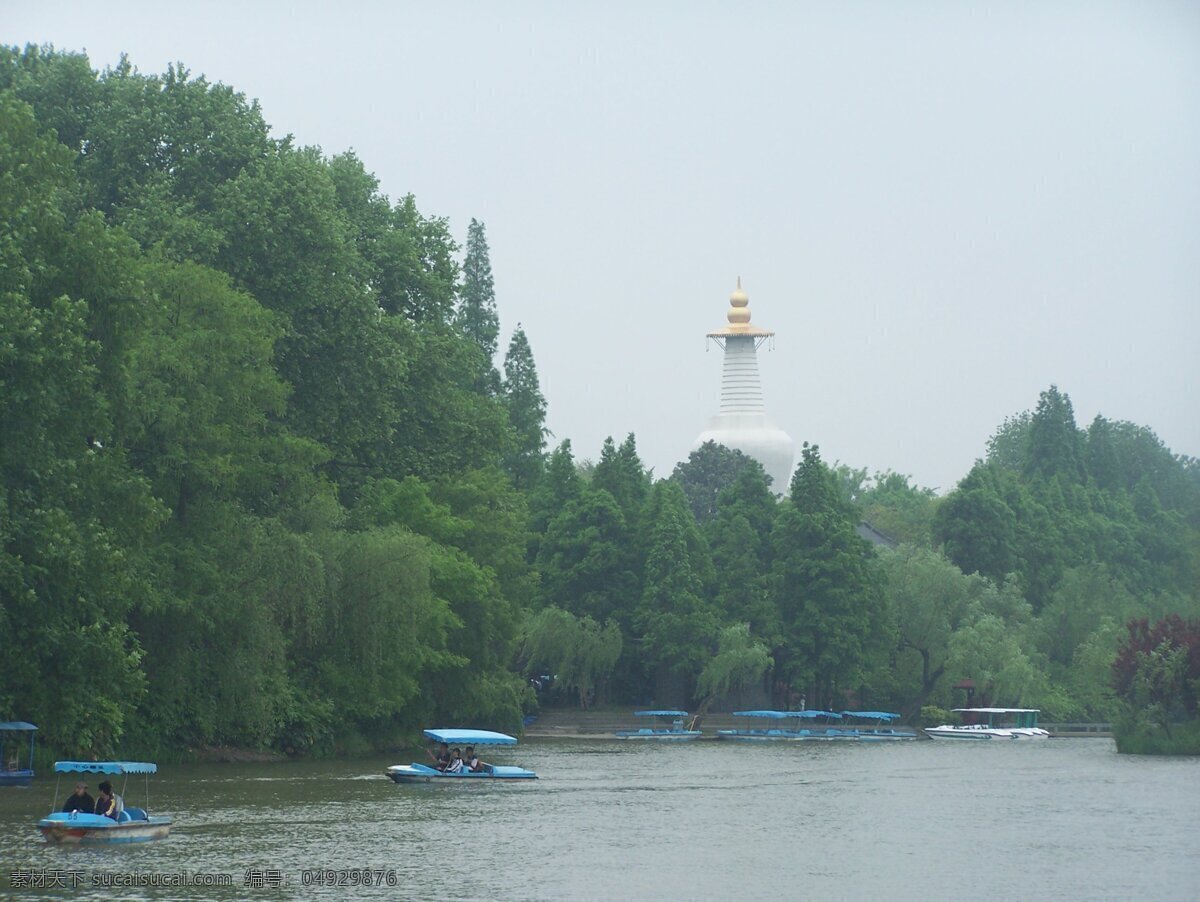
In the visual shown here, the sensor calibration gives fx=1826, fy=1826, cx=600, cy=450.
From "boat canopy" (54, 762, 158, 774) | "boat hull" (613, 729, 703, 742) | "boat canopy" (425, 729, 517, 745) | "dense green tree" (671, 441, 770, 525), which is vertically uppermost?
"dense green tree" (671, 441, 770, 525)

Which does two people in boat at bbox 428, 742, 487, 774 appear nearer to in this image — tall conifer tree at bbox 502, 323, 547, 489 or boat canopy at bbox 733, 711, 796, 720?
boat canopy at bbox 733, 711, 796, 720

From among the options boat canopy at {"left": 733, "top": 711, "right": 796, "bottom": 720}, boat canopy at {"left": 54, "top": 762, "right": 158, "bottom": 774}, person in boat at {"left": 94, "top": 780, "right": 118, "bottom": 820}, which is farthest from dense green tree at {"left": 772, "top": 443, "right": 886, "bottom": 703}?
person in boat at {"left": 94, "top": 780, "right": 118, "bottom": 820}

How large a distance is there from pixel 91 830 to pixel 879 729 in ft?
175

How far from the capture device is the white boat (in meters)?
80.0

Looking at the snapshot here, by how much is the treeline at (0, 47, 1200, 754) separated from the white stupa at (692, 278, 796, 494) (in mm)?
28728

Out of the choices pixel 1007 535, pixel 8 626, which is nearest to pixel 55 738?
pixel 8 626

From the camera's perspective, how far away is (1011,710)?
81938 mm

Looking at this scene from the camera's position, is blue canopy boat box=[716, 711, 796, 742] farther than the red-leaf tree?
Yes

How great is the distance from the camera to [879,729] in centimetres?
8044

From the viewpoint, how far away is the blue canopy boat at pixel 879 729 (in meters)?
78.2

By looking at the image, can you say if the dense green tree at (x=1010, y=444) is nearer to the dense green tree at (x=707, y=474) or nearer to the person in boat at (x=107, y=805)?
the dense green tree at (x=707, y=474)

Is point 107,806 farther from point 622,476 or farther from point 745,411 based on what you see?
point 745,411

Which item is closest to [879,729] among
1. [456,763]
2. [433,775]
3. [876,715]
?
[876,715]

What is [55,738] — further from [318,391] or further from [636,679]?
[636,679]
